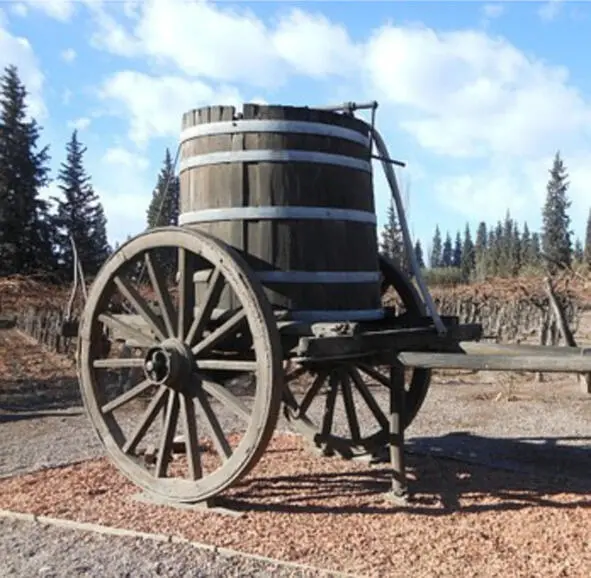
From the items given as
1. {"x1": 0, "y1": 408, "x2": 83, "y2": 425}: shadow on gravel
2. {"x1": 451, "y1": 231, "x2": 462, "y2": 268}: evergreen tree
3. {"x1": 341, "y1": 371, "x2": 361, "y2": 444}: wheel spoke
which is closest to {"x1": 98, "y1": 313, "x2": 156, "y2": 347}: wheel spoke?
{"x1": 341, "y1": 371, "x2": 361, "y2": 444}: wheel spoke

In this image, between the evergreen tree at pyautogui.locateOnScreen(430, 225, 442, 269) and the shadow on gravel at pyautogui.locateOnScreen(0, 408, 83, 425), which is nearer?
the shadow on gravel at pyautogui.locateOnScreen(0, 408, 83, 425)

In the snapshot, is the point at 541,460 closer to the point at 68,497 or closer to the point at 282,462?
the point at 282,462

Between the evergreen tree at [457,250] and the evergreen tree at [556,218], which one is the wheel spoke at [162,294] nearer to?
the evergreen tree at [556,218]

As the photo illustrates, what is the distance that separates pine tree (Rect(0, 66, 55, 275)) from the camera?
1336 inches

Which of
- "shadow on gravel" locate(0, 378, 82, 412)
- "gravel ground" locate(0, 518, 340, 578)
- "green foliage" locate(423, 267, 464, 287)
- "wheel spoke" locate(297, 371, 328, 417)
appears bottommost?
"gravel ground" locate(0, 518, 340, 578)

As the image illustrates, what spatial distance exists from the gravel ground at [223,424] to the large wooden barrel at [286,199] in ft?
5.55

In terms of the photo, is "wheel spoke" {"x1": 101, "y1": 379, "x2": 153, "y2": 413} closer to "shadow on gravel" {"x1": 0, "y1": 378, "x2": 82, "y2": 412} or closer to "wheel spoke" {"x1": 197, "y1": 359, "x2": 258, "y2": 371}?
"wheel spoke" {"x1": 197, "y1": 359, "x2": 258, "y2": 371}

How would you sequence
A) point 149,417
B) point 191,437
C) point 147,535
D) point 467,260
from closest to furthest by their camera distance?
1. point 147,535
2. point 191,437
3. point 149,417
4. point 467,260

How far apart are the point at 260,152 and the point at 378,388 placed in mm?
7197

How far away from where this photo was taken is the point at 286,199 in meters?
4.90

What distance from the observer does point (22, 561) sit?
4.02 metres

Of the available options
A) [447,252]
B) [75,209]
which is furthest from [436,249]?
[75,209]

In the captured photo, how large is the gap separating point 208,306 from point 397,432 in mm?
1484

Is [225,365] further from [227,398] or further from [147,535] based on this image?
[147,535]
